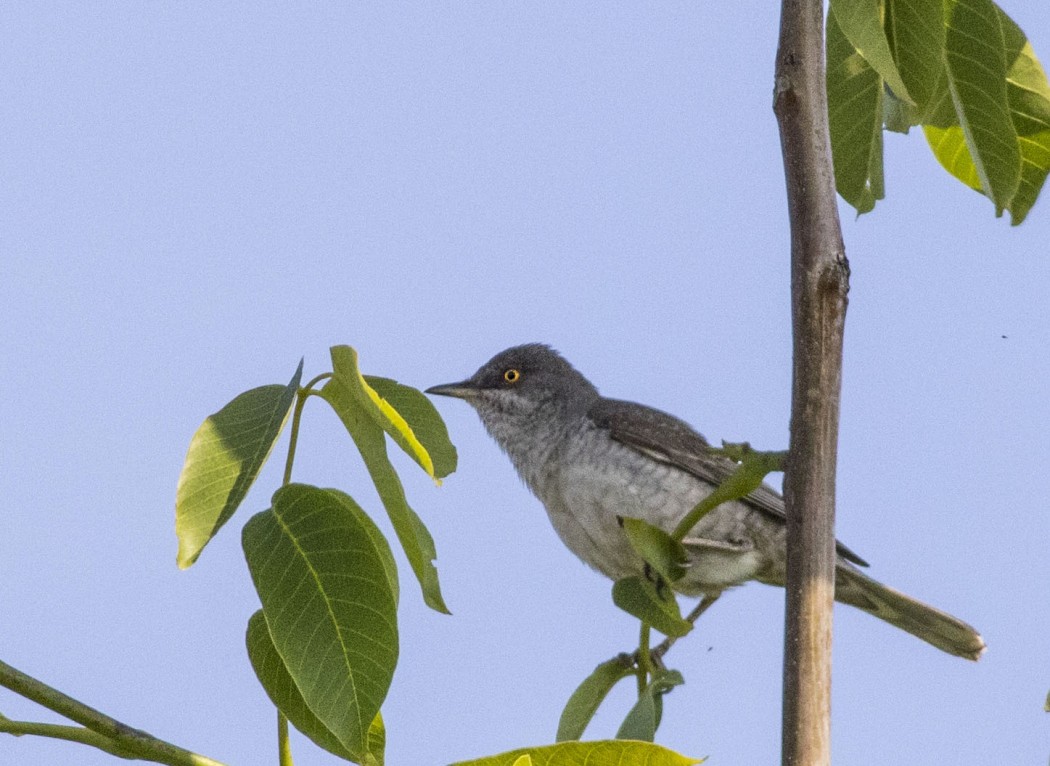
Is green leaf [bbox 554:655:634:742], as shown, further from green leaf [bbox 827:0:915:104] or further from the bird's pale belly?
the bird's pale belly

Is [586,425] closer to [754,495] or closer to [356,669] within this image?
[754,495]

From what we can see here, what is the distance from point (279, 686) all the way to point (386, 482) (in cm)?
41

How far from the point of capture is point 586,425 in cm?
670

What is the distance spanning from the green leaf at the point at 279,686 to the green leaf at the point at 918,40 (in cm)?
154

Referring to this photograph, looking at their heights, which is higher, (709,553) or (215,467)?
(709,553)

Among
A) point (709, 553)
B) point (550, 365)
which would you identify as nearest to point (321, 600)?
point (709, 553)

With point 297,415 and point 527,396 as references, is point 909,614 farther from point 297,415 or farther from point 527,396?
point 297,415

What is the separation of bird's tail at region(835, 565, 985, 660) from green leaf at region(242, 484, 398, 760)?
3710mm

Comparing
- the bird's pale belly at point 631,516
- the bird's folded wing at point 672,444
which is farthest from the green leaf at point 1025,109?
the bird's folded wing at point 672,444

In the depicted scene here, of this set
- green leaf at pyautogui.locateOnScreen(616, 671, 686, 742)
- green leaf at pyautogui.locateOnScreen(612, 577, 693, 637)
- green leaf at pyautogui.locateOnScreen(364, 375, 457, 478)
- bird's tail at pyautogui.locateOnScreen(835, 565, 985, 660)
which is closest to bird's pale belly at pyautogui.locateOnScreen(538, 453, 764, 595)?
bird's tail at pyautogui.locateOnScreen(835, 565, 985, 660)

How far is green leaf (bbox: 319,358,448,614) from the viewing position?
2.44 m

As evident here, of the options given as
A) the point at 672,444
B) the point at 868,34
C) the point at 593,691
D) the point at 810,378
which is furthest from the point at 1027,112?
the point at 672,444

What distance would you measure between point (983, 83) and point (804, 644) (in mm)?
1352

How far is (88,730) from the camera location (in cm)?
199
